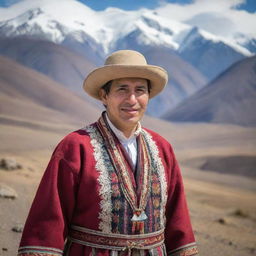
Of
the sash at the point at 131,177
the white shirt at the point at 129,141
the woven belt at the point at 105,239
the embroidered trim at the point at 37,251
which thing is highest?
the white shirt at the point at 129,141

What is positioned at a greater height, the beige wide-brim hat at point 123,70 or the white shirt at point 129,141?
the beige wide-brim hat at point 123,70

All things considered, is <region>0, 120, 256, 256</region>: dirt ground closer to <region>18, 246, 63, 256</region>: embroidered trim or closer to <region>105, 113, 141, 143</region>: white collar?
<region>18, 246, 63, 256</region>: embroidered trim

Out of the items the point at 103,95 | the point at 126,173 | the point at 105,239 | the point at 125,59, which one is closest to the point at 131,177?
the point at 126,173

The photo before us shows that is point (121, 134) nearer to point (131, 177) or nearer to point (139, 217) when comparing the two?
point (131, 177)

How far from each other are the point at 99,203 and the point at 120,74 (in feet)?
1.91

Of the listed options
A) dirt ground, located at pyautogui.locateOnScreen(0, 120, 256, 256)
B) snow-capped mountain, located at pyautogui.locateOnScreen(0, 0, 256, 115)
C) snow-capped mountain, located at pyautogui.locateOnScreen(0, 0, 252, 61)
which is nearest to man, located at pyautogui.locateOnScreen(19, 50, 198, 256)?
dirt ground, located at pyautogui.locateOnScreen(0, 120, 256, 256)

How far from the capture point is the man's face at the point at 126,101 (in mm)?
1814

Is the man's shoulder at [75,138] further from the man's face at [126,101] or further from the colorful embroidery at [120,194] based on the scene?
the man's face at [126,101]

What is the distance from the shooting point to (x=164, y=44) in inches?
4114

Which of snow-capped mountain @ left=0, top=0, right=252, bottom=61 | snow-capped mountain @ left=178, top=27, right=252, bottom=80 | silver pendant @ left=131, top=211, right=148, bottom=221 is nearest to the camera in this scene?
silver pendant @ left=131, top=211, right=148, bottom=221

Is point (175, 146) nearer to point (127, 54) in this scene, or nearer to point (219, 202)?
point (219, 202)

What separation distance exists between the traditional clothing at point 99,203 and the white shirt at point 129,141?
19 mm

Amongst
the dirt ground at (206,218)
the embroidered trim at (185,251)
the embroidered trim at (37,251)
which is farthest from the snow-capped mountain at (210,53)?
the embroidered trim at (37,251)

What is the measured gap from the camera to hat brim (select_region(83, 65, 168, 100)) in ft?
5.84
